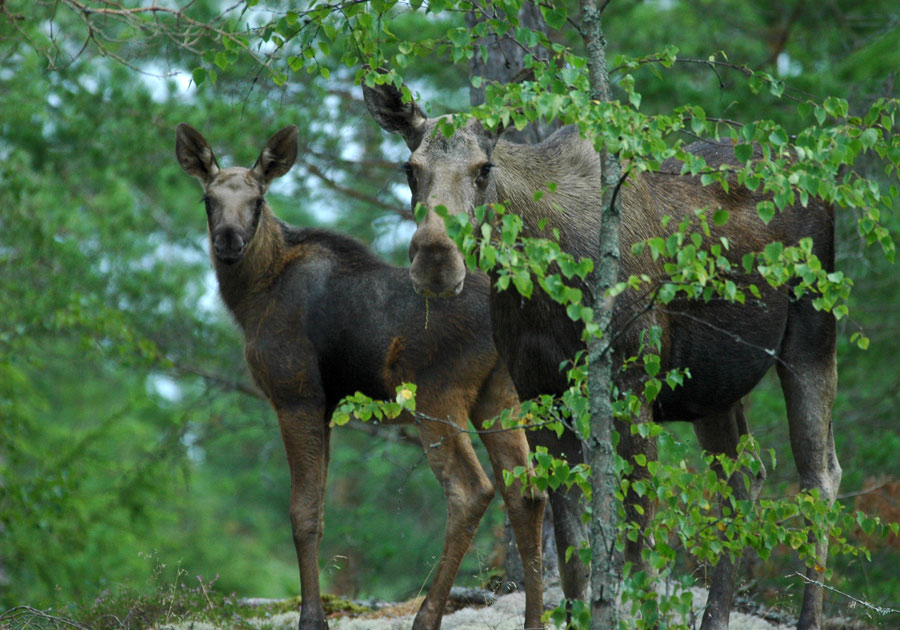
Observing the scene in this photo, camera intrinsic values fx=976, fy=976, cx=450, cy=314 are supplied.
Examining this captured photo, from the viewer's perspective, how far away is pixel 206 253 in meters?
10.8

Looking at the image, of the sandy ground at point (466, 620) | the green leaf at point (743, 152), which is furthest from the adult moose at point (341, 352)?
the green leaf at point (743, 152)

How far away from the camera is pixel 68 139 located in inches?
603

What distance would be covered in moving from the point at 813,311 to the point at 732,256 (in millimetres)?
680

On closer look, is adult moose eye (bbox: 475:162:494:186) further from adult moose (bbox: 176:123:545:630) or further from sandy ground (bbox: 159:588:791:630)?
sandy ground (bbox: 159:588:791:630)

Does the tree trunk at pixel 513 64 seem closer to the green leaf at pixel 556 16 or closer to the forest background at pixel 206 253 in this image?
the forest background at pixel 206 253

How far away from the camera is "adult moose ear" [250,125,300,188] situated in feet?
25.6

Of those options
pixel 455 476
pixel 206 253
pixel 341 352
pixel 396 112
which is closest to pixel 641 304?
pixel 396 112

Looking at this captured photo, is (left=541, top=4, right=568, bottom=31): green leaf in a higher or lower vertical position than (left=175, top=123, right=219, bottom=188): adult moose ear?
lower

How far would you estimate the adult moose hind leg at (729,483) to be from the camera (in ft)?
20.8

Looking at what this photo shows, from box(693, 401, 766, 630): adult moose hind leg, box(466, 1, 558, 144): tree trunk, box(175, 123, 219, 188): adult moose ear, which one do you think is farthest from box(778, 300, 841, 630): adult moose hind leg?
box(175, 123, 219, 188): adult moose ear

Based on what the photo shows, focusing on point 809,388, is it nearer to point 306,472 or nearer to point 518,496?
point 518,496

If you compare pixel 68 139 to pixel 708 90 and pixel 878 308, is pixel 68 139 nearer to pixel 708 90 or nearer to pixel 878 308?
pixel 708 90

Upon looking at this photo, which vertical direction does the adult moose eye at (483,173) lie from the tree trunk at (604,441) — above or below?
above

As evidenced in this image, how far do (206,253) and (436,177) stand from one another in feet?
22.1
